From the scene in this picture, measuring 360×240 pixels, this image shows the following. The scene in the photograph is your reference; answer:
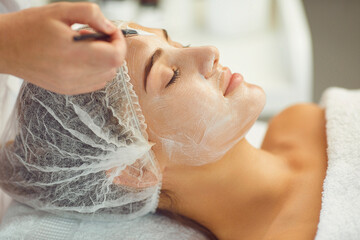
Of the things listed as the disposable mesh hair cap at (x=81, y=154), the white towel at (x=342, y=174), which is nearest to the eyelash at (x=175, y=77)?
the disposable mesh hair cap at (x=81, y=154)

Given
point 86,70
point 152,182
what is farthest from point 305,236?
point 86,70

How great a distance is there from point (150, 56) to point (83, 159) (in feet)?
1.03

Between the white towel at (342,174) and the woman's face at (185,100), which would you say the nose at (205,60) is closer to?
the woman's face at (185,100)

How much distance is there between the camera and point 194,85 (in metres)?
1.05

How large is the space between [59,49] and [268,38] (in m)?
1.76

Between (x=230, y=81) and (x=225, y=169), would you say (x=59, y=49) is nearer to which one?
(x=230, y=81)

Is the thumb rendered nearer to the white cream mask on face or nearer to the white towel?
the white cream mask on face

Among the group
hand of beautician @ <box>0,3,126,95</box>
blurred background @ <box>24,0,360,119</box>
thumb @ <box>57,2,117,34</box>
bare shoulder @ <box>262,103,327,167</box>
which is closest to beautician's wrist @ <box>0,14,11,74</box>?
hand of beautician @ <box>0,3,126,95</box>

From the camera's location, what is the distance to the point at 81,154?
101 centimetres

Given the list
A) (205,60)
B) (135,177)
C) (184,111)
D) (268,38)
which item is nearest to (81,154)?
(135,177)

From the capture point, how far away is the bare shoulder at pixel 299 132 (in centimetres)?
141

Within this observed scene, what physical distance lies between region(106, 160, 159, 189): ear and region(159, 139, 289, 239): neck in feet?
0.23

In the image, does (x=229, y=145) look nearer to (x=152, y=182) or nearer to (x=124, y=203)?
(x=152, y=182)

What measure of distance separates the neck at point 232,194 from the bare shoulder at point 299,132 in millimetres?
198
